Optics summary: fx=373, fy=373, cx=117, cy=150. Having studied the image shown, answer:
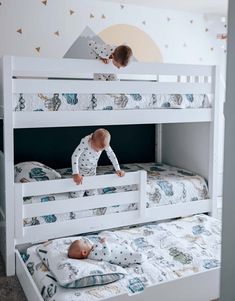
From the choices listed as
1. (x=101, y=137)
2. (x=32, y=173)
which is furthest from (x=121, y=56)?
(x=32, y=173)

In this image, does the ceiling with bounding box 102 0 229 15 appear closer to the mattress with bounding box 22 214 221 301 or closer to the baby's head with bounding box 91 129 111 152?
the baby's head with bounding box 91 129 111 152

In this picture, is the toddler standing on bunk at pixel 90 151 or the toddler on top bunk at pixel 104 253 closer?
the toddler on top bunk at pixel 104 253

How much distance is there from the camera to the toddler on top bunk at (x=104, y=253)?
1905 millimetres

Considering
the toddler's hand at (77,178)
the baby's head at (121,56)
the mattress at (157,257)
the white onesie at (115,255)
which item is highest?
the baby's head at (121,56)

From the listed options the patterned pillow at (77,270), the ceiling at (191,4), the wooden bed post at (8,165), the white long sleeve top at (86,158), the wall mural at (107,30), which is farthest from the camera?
the ceiling at (191,4)

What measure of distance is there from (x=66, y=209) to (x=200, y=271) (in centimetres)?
85

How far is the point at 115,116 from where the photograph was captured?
235cm

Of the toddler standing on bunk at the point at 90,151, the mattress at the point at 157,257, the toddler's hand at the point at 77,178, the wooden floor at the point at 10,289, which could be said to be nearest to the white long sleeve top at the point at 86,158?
the toddler standing on bunk at the point at 90,151

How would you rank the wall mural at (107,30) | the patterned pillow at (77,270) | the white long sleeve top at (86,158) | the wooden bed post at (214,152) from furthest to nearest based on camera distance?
the wall mural at (107,30)
the wooden bed post at (214,152)
the white long sleeve top at (86,158)
the patterned pillow at (77,270)

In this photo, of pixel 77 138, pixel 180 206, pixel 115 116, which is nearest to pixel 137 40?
pixel 77 138

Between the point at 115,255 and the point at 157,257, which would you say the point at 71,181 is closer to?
the point at 115,255

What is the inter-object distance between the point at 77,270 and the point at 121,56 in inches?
51.0

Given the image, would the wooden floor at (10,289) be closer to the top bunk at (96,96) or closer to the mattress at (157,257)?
the mattress at (157,257)

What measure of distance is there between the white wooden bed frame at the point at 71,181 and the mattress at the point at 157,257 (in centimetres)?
6
